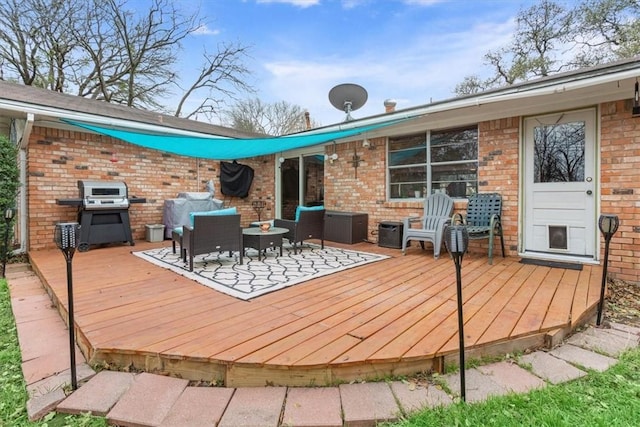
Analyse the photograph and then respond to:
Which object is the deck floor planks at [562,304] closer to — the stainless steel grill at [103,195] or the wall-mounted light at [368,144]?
the wall-mounted light at [368,144]

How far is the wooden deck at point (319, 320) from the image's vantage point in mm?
1824

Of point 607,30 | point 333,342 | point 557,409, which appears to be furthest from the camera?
point 607,30

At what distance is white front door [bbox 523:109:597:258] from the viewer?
4246 mm

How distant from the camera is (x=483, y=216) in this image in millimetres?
4945

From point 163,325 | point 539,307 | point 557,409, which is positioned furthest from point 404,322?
point 163,325

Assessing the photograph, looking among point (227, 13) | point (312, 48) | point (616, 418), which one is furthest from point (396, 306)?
point (227, 13)

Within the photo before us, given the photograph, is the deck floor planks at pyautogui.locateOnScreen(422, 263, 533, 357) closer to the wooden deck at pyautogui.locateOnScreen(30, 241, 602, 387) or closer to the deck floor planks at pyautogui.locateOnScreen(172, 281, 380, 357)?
the wooden deck at pyautogui.locateOnScreen(30, 241, 602, 387)

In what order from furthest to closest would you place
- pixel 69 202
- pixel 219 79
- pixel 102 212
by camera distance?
pixel 219 79, pixel 102 212, pixel 69 202

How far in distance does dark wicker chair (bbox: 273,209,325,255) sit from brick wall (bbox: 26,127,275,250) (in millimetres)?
3223

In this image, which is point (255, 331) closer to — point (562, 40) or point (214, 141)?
point (214, 141)

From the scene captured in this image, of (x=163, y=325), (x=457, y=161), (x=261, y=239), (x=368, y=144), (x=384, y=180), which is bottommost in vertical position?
(x=163, y=325)

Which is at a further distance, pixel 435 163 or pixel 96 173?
pixel 96 173

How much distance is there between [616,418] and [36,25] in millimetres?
15715

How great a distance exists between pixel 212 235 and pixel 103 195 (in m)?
2.88
